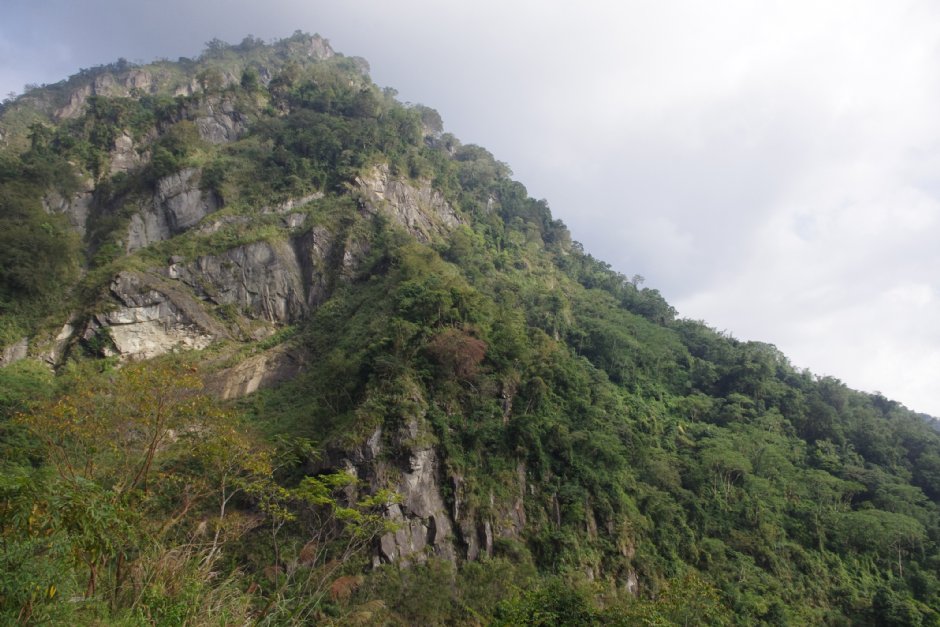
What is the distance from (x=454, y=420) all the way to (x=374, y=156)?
27520mm

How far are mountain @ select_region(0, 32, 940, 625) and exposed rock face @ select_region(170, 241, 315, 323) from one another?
0.18 meters

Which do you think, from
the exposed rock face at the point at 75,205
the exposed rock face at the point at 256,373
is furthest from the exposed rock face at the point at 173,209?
the exposed rock face at the point at 256,373

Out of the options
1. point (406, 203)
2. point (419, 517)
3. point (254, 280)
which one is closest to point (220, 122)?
point (406, 203)

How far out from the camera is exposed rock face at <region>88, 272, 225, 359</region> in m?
25.4

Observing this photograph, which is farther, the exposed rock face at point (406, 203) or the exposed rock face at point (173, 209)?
the exposed rock face at point (406, 203)

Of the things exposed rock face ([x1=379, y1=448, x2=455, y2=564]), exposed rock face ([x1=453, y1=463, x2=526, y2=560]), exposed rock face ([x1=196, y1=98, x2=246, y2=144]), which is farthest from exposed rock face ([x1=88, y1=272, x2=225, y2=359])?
exposed rock face ([x1=196, y1=98, x2=246, y2=144])

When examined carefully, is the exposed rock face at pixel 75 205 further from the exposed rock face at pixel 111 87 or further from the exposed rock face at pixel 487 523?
the exposed rock face at pixel 111 87

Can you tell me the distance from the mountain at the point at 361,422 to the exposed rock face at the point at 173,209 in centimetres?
21

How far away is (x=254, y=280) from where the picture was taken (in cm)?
3222

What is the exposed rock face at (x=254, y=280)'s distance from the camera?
101ft

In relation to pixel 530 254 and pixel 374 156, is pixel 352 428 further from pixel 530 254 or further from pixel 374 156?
pixel 530 254

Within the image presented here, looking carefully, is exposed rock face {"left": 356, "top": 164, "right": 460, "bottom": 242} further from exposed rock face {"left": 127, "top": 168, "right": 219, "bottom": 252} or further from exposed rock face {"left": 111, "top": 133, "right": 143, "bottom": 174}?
exposed rock face {"left": 111, "top": 133, "right": 143, "bottom": 174}

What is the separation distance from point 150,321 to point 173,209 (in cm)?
1198

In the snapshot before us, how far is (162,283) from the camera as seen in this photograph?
28.6 meters
